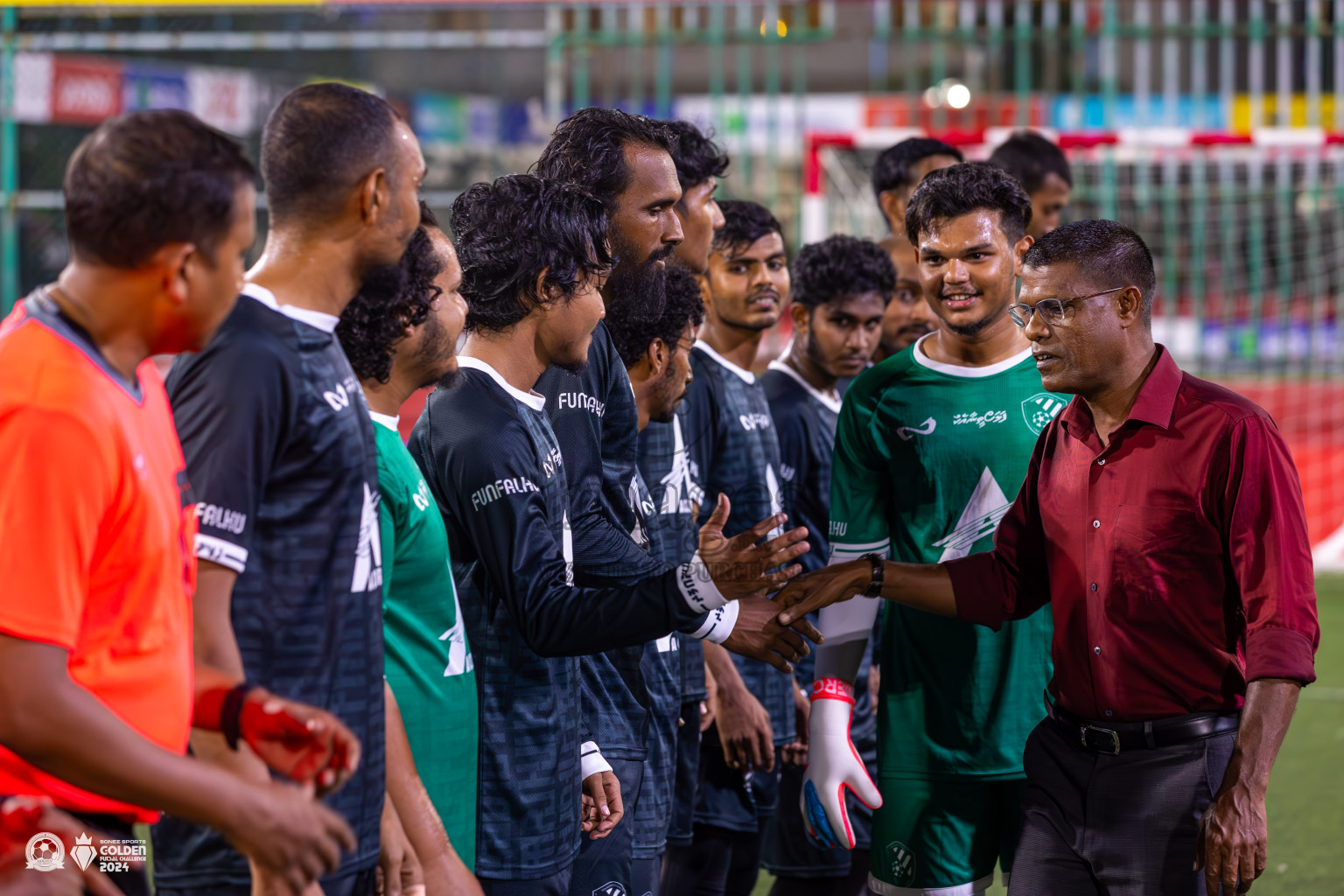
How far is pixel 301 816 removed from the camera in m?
1.58

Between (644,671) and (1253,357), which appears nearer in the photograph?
(644,671)

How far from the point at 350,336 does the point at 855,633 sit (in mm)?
1598

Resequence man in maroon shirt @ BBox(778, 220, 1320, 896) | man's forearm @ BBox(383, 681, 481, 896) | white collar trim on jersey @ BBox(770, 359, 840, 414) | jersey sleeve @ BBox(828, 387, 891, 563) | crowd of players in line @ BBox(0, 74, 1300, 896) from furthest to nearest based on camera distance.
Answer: white collar trim on jersey @ BBox(770, 359, 840, 414), jersey sleeve @ BBox(828, 387, 891, 563), man in maroon shirt @ BBox(778, 220, 1320, 896), man's forearm @ BBox(383, 681, 481, 896), crowd of players in line @ BBox(0, 74, 1300, 896)

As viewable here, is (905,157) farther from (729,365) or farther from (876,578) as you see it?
(876,578)

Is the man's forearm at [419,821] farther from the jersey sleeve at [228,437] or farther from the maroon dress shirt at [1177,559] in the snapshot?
the maroon dress shirt at [1177,559]

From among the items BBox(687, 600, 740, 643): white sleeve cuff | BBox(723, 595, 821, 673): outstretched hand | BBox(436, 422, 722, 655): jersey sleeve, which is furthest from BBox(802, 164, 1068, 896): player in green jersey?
BBox(436, 422, 722, 655): jersey sleeve

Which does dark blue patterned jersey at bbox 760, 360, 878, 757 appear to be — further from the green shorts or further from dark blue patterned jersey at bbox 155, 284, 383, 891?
dark blue patterned jersey at bbox 155, 284, 383, 891

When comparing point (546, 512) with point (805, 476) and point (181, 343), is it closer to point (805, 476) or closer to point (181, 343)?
point (181, 343)

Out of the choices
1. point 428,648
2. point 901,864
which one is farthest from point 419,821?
point 901,864

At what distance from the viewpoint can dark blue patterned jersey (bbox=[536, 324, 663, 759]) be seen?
2834 mm

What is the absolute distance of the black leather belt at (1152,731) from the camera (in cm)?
269

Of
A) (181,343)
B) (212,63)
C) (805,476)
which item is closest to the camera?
(181,343)

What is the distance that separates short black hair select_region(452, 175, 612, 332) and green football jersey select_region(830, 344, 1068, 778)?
3.32 ft

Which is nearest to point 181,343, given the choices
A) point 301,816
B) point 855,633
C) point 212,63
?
point 301,816
